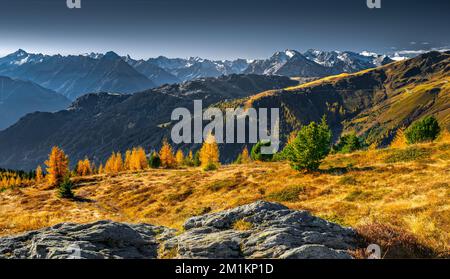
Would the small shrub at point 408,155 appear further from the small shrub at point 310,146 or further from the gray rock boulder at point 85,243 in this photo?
the gray rock boulder at point 85,243

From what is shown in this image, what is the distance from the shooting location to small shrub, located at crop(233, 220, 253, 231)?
12961mm

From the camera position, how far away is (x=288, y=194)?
111 feet

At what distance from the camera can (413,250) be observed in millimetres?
11492

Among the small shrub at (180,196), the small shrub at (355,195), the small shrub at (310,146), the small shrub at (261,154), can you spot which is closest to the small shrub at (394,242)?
the small shrub at (355,195)

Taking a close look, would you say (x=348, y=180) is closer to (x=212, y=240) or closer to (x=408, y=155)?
(x=408, y=155)

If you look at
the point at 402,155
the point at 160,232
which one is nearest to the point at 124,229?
the point at 160,232

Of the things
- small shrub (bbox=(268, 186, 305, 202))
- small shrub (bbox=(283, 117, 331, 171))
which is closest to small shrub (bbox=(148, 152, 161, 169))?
small shrub (bbox=(283, 117, 331, 171))

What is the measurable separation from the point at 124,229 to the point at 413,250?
11413mm

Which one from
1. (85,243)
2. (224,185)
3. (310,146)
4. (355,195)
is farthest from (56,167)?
(85,243)

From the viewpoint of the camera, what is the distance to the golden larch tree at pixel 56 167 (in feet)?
293

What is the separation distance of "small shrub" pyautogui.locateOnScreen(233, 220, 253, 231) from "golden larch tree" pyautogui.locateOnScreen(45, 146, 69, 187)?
294ft

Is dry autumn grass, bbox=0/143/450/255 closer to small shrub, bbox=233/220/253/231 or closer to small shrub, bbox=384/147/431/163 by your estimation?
small shrub, bbox=384/147/431/163

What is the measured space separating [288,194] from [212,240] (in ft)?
77.5

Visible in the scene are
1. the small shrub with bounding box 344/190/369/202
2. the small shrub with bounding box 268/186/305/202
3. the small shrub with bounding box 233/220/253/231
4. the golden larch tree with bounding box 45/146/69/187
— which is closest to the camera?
the small shrub with bounding box 233/220/253/231
